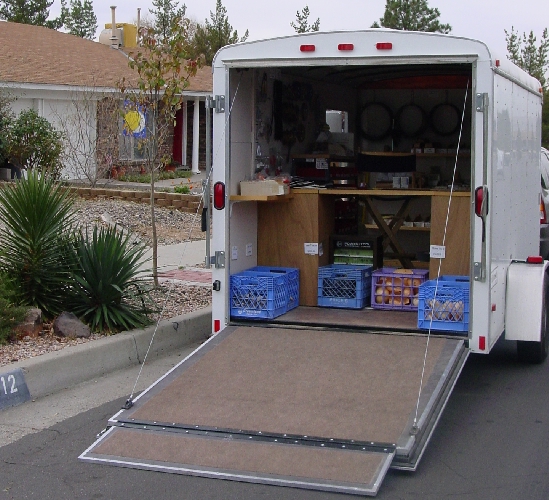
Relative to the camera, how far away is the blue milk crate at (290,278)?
8.41 metres

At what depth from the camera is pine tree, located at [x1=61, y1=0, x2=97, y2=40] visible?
50.6m

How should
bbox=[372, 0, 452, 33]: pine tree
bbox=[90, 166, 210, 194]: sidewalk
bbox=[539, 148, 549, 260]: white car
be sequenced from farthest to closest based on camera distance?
bbox=[372, 0, 452, 33]: pine tree < bbox=[90, 166, 210, 194]: sidewalk < bbox=[539, 148, 549, 260]: white car

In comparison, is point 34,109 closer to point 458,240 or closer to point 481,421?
point 458,240

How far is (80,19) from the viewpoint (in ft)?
171

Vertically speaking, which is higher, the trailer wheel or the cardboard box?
the cardboard box

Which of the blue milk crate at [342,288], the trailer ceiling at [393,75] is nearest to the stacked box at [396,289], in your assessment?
the blue milk crate at [342,288]

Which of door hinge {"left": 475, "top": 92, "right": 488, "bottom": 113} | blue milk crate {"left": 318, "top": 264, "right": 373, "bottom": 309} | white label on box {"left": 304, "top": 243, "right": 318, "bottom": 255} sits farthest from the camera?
white label on box {"left": 304, "top": 243, "right": 318, "bottom": 255}

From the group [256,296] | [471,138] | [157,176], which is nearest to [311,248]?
[256,296]

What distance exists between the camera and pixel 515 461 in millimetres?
5855

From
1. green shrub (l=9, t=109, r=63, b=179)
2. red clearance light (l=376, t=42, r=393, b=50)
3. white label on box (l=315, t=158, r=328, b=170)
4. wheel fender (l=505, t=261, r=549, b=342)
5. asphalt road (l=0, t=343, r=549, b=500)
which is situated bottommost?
asphalt road (l=0, t=343, r=549, b=500)

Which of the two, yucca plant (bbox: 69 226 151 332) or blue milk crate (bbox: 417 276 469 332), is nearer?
blue milk crate (bbox: 417 276 469 332)

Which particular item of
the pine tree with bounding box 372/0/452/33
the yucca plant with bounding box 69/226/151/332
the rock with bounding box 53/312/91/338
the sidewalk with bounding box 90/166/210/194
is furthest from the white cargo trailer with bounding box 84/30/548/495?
the pine tree with bounding box 372/0/452/33

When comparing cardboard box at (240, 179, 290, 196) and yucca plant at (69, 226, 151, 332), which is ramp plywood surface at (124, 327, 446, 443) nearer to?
cardboard box at (240, 179, 290, 196)

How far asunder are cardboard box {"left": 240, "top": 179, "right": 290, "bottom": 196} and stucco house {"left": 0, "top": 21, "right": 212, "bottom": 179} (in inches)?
480
